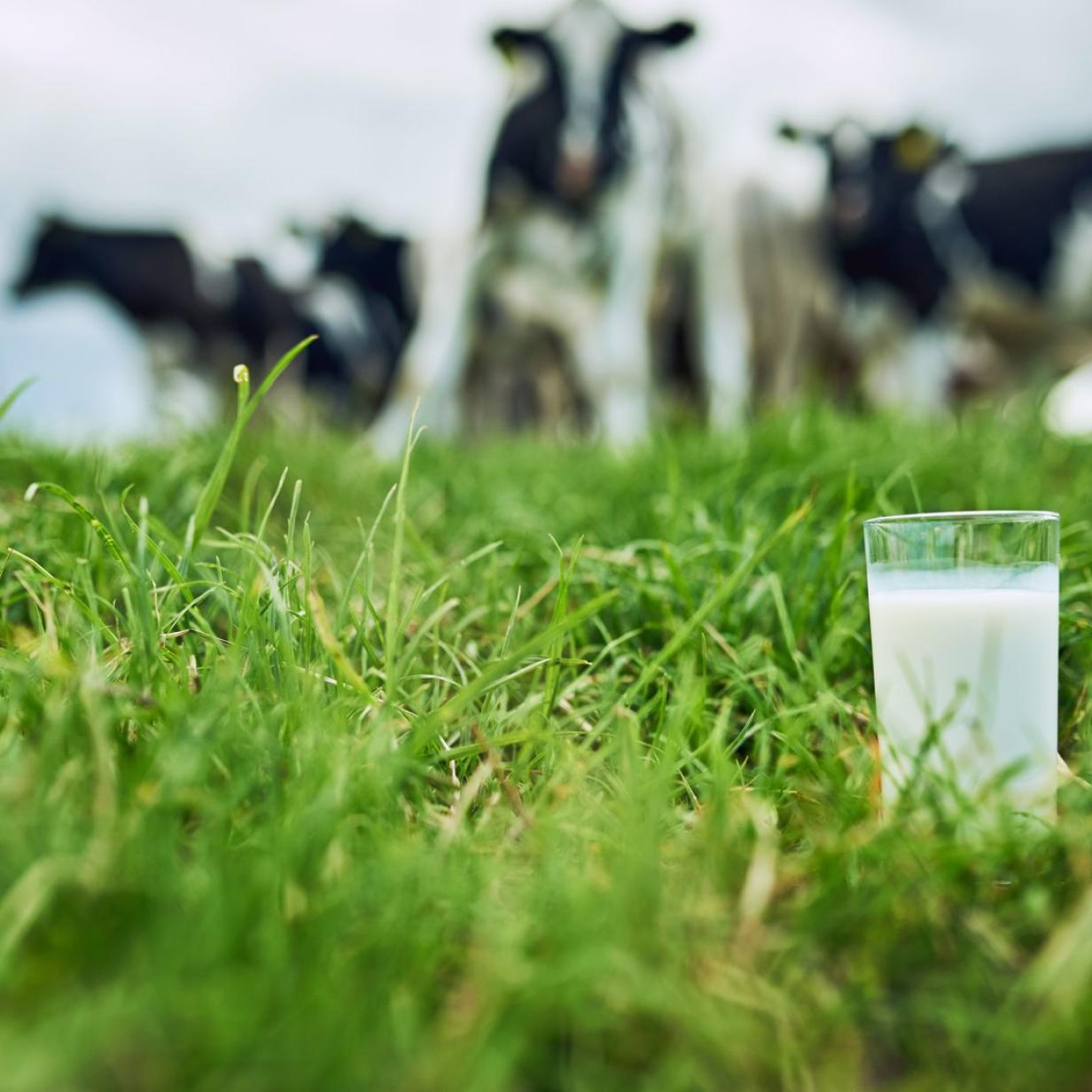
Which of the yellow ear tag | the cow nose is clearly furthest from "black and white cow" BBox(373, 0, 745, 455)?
the yellow ear tag

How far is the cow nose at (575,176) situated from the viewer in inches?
192

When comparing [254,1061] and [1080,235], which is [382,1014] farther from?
[1080,235]

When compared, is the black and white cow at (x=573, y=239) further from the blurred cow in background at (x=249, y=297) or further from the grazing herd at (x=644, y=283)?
the blurred cow in background at (x=249, y=297)

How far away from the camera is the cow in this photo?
21.2 ft

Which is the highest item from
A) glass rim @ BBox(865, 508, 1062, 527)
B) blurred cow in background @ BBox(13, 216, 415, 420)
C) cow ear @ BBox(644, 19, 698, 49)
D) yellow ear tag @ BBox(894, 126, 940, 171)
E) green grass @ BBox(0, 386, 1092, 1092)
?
cow ear @ BBox(644, 19, 698, 49)

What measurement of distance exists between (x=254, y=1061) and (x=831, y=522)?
42.6 inches

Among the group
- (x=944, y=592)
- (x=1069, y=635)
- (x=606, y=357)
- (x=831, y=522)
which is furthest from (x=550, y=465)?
(x=606, y=357)

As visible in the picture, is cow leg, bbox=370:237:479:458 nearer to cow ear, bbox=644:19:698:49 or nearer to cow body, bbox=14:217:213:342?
cow ear, bbox=644:19:698:49

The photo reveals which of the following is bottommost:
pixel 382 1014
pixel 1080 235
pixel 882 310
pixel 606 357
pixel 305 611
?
pixel 382 1014

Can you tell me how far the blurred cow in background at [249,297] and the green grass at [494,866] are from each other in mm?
7196

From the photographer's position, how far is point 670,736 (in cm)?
79

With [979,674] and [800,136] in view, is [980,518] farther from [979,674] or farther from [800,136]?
[800,136]

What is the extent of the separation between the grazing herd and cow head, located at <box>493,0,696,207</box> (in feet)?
0.03

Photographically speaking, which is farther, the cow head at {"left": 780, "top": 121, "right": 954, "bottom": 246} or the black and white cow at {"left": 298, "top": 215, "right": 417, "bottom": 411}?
the black and white cow at {"left": 298, "top": 215, "right": 417, "bottom": 411}
